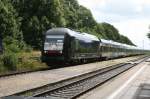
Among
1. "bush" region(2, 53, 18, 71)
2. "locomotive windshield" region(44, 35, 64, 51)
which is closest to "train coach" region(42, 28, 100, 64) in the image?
"locomotive windshield" region(44, 35, 64, 51)

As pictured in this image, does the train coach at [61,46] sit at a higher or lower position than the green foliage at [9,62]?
higher

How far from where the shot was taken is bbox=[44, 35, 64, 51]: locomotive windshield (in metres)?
38.3

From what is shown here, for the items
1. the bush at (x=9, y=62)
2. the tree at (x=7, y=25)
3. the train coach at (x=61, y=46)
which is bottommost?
the bush at (x=9, y=62)

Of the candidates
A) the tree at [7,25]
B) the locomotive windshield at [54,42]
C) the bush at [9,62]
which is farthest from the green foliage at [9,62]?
the tree at [7,25]

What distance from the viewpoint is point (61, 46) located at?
38.3 metres

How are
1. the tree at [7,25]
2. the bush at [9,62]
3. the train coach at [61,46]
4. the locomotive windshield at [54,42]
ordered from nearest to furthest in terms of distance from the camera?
the bush at [9,62], the train coach at [61,46], the locomotive windshield at [54,42], the tree at [7,25]

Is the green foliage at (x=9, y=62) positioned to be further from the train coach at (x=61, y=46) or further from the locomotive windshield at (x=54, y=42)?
the locomotive windshield at (x=54, y=42)

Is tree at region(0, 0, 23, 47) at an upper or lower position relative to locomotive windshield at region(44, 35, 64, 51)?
upper

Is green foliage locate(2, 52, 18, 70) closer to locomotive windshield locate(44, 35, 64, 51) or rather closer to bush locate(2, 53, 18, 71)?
bush locate(2, 53, 18, 71)

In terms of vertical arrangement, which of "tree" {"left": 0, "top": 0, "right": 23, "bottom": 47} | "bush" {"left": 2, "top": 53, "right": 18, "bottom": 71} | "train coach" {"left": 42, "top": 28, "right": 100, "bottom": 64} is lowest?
"bush" {"left": 2, "top": 53, "right": 18, "bottom": 71}

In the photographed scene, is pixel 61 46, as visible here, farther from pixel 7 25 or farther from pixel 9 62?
pixel 7 25

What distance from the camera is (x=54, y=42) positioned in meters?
38.7

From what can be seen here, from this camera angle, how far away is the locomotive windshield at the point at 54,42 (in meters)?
38.3

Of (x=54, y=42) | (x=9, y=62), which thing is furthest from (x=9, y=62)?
(x=54, y=42)
